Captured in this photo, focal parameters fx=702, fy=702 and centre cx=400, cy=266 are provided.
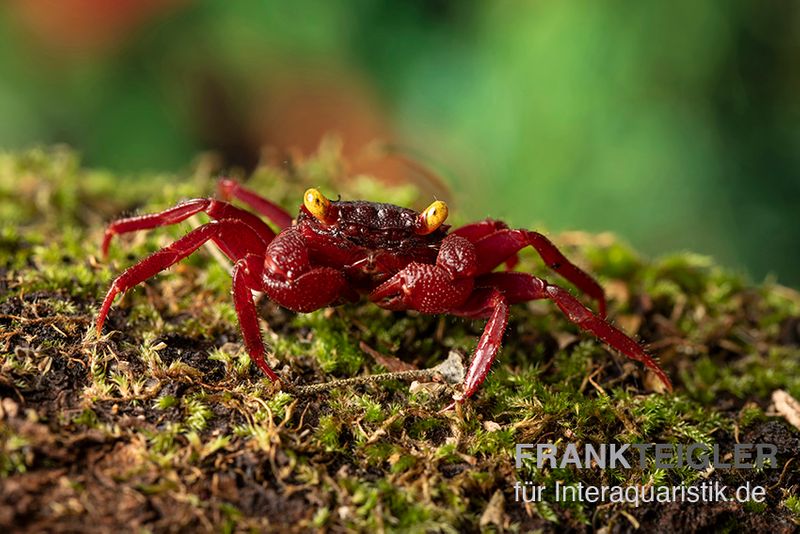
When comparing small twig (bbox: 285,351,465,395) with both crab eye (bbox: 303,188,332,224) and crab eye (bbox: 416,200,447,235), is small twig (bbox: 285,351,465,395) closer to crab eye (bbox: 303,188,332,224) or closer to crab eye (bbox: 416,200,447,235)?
crab eye (bbox: 416,200,447,235)

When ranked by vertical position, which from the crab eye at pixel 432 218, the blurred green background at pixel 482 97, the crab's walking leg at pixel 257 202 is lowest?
the crab eye at pixel 432 218

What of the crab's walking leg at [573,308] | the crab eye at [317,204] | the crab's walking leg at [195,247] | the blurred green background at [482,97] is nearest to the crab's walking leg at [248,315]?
the crab's walking leg at [195,247]

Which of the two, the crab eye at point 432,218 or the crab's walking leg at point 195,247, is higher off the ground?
the crab eye at point 432,218

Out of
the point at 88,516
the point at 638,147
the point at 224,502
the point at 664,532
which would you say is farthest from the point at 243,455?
the point at 638,147

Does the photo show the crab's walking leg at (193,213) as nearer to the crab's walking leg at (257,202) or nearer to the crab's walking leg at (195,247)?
the crab's walking leg at (195,247)

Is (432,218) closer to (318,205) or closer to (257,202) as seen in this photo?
(318,205)

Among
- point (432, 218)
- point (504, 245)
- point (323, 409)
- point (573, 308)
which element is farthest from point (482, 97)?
point (323, 409)

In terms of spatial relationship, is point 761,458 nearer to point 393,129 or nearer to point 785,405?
point 785,405

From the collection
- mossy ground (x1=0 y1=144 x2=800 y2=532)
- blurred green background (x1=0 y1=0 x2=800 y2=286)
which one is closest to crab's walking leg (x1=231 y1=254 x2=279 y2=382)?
mossy ground (x1=0 y1=144 x2=800 y2=532)
